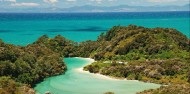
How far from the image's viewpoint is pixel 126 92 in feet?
183

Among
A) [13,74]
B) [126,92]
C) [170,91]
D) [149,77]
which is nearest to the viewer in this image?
[170,91]

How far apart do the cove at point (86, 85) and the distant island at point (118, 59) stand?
179 centimetres

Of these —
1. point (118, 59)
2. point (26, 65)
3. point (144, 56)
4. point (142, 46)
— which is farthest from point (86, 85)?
point (142, 46)

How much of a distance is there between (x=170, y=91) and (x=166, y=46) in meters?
32.0

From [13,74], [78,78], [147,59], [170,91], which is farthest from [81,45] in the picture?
[170,91]

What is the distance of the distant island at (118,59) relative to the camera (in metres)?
59.5

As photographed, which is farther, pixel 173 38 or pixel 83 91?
pixel 173 38

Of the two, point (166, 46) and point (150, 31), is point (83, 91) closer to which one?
point (166, 46)

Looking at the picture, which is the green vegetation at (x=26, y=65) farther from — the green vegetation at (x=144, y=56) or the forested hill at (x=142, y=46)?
the forested hill at (x=142, y=46)

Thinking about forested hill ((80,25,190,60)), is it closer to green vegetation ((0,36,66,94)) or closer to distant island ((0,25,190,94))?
distant island ((0,25,190,94))

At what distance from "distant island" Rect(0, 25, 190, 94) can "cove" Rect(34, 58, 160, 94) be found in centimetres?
179

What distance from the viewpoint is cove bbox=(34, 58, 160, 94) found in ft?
188

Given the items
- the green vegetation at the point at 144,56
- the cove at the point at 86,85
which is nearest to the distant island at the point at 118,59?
the green vegetation at the point at 144,56

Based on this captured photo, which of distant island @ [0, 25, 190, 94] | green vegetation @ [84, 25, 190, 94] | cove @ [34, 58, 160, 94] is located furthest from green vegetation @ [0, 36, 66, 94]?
green vegetation @ [84, 25, 190, 94]
